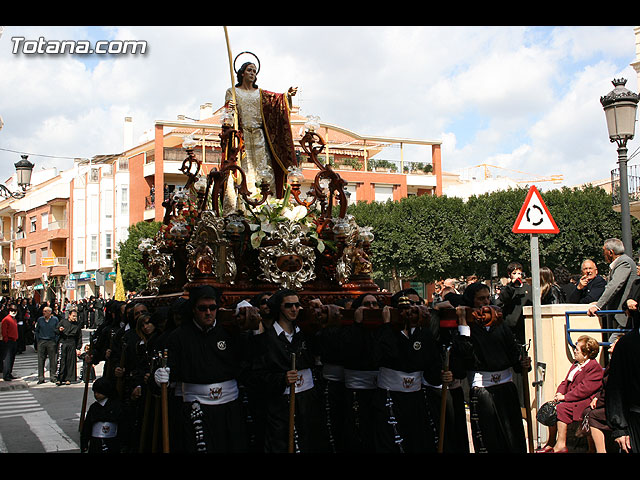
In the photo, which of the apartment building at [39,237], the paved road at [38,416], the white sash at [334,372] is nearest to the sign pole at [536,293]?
the white sash at [334,372]

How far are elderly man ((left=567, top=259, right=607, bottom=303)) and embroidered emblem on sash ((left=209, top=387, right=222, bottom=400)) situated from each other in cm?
618

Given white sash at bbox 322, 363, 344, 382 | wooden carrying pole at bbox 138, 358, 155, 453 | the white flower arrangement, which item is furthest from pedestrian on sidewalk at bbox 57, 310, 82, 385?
white sash at bbox 322, 363, 344, 382

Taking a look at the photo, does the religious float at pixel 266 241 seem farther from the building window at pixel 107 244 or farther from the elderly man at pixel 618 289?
the building window at pixel 107 244

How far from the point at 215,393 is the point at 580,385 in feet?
13.1

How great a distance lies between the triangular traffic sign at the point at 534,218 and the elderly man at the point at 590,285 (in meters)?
2.34

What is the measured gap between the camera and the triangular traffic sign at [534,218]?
7.70 m

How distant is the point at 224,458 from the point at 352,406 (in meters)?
1.55

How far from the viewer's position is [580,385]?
729 centimetres

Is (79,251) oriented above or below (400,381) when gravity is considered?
above

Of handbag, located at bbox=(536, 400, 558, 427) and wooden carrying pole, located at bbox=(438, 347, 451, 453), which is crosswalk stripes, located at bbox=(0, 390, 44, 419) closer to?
wooden carrying pole, located at bbox=(438, 347, 451, 453)

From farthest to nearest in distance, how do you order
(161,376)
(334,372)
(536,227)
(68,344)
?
(68,344) < (536,227) < (334,372) < (161,376)

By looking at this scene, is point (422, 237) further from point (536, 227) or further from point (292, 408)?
point (292, 408)

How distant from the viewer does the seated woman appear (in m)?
7.24

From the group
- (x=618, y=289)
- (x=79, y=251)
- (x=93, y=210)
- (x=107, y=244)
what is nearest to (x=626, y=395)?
(x=618, y=289)
